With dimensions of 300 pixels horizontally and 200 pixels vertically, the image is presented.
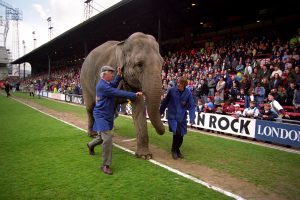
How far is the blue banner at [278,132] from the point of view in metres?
8.31

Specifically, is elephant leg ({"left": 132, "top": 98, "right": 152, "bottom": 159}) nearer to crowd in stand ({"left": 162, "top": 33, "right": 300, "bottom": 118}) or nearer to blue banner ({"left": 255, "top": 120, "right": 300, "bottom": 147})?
blue banner ({"left": 255, "top": 120, "right": 300, "bottom": 147})

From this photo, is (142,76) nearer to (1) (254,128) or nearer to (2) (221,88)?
(1) (254,128)

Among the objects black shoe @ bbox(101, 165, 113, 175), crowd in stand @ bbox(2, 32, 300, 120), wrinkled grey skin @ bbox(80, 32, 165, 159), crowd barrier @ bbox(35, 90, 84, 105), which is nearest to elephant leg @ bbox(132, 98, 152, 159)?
wrinkled grey skin @ bbox(80, 32, 165, 159)

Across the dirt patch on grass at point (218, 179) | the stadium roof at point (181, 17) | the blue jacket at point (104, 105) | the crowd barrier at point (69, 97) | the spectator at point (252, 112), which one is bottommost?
the dirt patch on grass at point (218, 179)

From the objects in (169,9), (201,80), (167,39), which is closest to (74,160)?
(201,80)

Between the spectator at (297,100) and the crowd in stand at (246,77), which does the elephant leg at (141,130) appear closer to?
the crowd in stand at (246,77)

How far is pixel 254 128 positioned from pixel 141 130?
15.1 feet

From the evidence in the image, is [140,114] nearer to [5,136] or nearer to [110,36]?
[5,136]

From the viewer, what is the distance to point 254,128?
9.51m

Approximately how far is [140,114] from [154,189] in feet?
8.17

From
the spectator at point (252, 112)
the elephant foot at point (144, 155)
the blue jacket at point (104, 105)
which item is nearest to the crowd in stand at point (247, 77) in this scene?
the spectator at point (252, 112)

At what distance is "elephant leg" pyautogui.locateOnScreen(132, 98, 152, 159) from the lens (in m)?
6.71

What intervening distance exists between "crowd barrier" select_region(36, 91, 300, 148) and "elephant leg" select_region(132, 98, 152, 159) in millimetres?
4468

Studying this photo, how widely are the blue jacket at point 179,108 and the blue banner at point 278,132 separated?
3.67m
